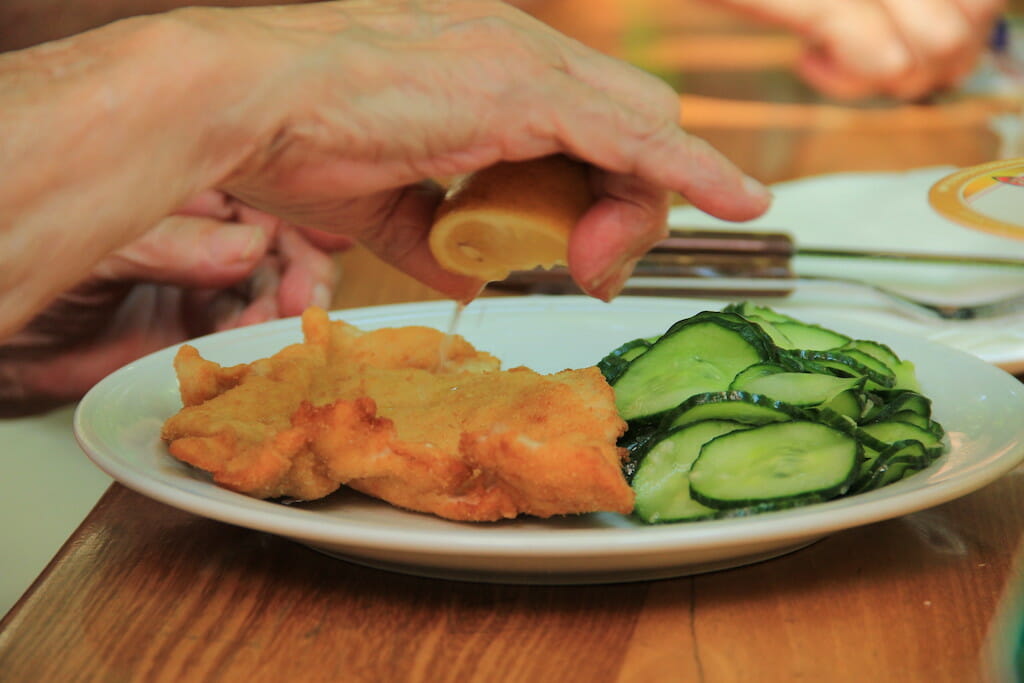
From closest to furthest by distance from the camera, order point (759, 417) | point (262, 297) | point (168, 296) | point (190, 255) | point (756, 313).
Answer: point (759, 417) < point (756, 313) < point (190, 255) < point (262, 297) < point (168, 296)

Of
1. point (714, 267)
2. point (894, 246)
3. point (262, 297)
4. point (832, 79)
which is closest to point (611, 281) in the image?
point (714, 267)

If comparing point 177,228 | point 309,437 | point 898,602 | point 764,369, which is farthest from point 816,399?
point 177,228

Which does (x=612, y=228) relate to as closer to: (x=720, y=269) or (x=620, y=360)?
(x=620, y=360)

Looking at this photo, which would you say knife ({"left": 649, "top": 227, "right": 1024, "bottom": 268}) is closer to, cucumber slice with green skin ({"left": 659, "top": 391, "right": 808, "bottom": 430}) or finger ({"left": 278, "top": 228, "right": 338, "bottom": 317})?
finger ({"left": 278, "top": 228, "right": 338, "bottom": 317})

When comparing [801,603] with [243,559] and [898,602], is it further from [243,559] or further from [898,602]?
[243,559]

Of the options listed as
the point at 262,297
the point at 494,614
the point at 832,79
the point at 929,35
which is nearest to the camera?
the point at 494,614

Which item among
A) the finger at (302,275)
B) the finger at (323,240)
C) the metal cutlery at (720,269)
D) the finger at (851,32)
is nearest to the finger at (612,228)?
the metal cutlery at (720,269)
